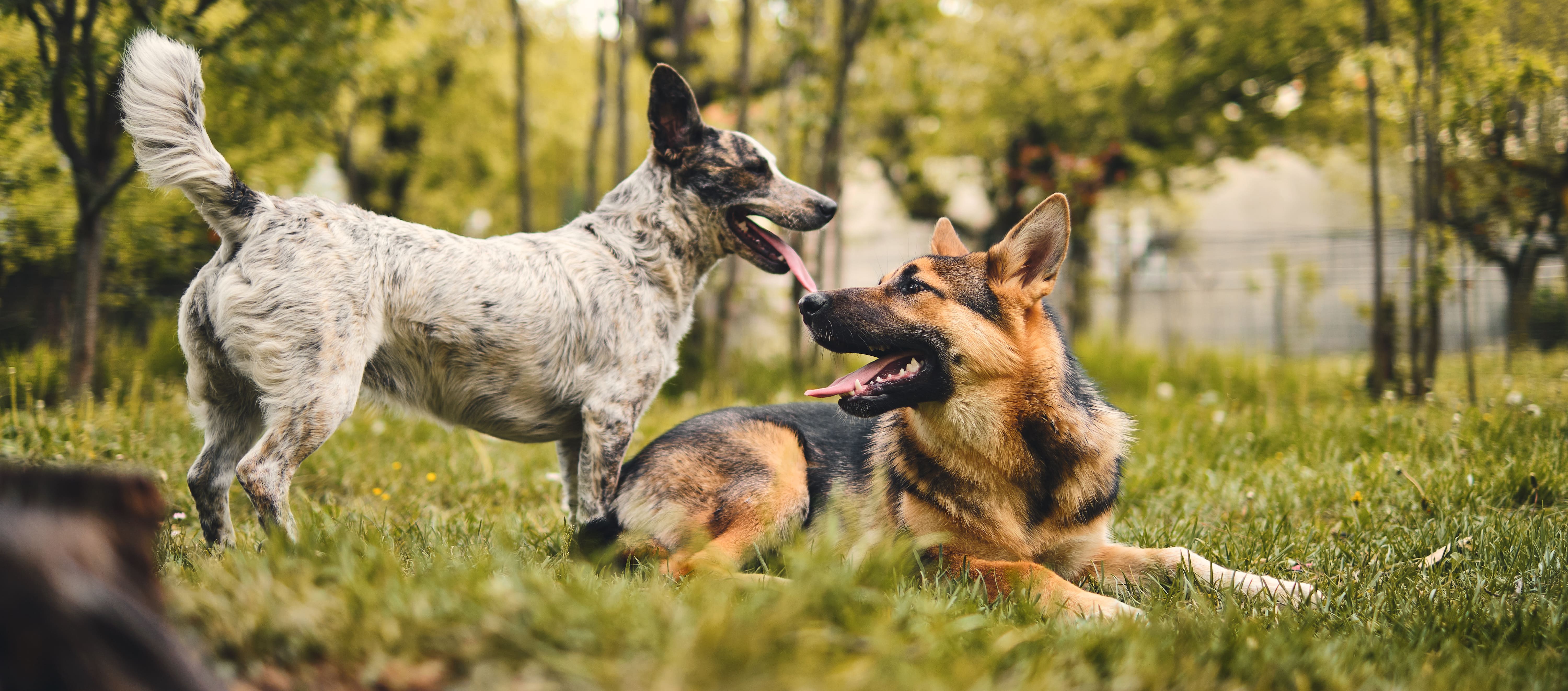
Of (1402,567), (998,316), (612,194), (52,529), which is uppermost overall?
(612,194)

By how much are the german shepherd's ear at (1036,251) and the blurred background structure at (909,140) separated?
5143mm

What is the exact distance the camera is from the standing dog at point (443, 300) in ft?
9.76

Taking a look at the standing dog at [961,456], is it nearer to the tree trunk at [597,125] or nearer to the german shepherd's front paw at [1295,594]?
the german shepherd's front paw at [1295,594]

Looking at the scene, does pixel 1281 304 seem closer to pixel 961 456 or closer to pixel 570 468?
pixel 961 456

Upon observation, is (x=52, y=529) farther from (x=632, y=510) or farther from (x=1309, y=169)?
(x=1309, y=169)

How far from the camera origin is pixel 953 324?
3.28 metres

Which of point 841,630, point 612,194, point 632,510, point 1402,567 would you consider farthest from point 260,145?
point 1402,567

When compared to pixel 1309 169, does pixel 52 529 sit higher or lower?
lower

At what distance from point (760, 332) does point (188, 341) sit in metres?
11.2

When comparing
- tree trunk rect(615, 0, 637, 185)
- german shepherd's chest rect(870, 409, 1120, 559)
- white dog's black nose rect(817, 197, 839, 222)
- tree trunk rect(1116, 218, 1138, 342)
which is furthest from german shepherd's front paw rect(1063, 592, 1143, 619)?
tree trunk rect(1116, 218, 1138, 342)

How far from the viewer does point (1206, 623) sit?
90.4 inches

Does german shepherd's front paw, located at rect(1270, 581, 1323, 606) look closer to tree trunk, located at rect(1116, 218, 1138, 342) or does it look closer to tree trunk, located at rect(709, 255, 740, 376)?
tree trunk, located at rect(709, 255, 740, 376)

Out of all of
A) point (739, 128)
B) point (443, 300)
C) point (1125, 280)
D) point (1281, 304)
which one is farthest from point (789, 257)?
point (1125, 280)

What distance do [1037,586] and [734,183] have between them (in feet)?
8.03
